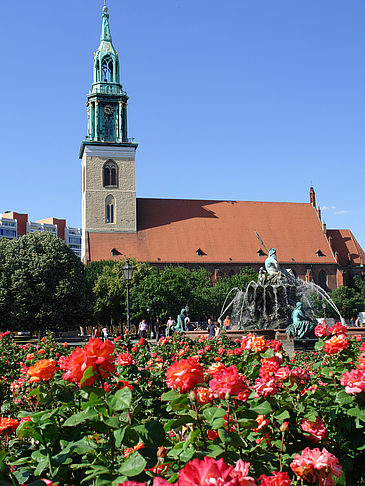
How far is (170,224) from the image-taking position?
198 feet

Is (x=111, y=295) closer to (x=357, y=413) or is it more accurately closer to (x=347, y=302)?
(x=347, y=302)

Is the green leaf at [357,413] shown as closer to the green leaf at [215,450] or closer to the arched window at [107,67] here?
the green leaf at [215,450]

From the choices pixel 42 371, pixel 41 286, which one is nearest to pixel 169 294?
pixel 41 286

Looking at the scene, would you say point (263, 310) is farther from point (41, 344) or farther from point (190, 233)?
point (190, 233)

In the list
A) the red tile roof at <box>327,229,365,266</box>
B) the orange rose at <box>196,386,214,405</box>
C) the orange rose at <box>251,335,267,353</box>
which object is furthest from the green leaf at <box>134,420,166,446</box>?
the red tile roof at <box>327,229,365,266</box>

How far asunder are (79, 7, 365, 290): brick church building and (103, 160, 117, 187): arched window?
0.10 meters

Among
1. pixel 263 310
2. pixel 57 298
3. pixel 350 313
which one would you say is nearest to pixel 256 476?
pixel 263 310

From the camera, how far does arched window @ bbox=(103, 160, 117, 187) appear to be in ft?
189

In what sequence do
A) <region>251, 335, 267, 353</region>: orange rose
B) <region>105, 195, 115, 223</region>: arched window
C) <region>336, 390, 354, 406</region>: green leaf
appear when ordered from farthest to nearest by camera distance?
<region>105, 195, 115, 223</region>: arched window, <region>251, 335, 267, 353</region>: orange rose, <region>336, 390, 354, 406</region>: green leaf

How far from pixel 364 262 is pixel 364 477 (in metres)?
63.2

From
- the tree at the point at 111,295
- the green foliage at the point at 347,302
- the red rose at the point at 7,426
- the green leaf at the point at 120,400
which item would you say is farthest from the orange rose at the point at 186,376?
the green foliage at the point at 347,302

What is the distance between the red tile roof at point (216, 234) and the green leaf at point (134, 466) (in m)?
52.7

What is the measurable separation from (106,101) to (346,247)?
106ft

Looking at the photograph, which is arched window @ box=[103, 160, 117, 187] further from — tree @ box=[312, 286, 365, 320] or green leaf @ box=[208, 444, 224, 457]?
green leaf @ box=[208, 444, 224, 457]
